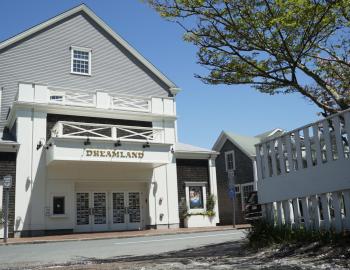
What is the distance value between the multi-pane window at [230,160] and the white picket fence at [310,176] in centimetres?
2653

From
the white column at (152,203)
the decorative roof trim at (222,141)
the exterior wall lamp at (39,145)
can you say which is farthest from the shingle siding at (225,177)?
the exterior wall lamp at (39,145)

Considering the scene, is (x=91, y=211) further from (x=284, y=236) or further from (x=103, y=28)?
(x=284, y=236)

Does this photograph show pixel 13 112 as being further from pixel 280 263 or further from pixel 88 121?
pixel 280 263

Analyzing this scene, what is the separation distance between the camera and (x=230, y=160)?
Result: 36125 millimetres

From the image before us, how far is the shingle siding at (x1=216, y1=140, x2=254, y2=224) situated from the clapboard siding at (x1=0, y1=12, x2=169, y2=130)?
364 inches

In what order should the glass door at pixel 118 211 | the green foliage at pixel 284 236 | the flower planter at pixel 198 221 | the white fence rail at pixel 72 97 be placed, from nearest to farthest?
the green foliage at pixel 284 236 < the white fence rail at pixel 72 97 < the glass door at pixel 118 211 < the flower planter at pixel 198 221

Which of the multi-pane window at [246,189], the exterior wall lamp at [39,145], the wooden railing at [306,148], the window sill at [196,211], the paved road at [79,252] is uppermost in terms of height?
the exterior wall lamp at [39,145]

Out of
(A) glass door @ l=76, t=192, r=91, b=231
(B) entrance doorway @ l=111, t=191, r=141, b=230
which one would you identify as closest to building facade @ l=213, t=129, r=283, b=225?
(B) entrance doorway @ l=111, t=191, r=141, b=230

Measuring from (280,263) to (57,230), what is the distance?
17.1 m

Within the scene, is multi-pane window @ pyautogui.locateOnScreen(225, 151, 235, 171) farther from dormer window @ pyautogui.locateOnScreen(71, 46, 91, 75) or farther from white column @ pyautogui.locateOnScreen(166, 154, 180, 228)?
dormer window @ pyautogui.locateOnScreen(71, 46, 91, 75)

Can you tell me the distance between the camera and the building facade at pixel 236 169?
3359 centimetres

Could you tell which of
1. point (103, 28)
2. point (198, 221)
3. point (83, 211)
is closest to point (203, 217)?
point (198, 221)

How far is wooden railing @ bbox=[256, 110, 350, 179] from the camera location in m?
7.35

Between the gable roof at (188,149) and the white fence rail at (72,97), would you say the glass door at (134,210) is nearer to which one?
the gable roof at (188,149)
